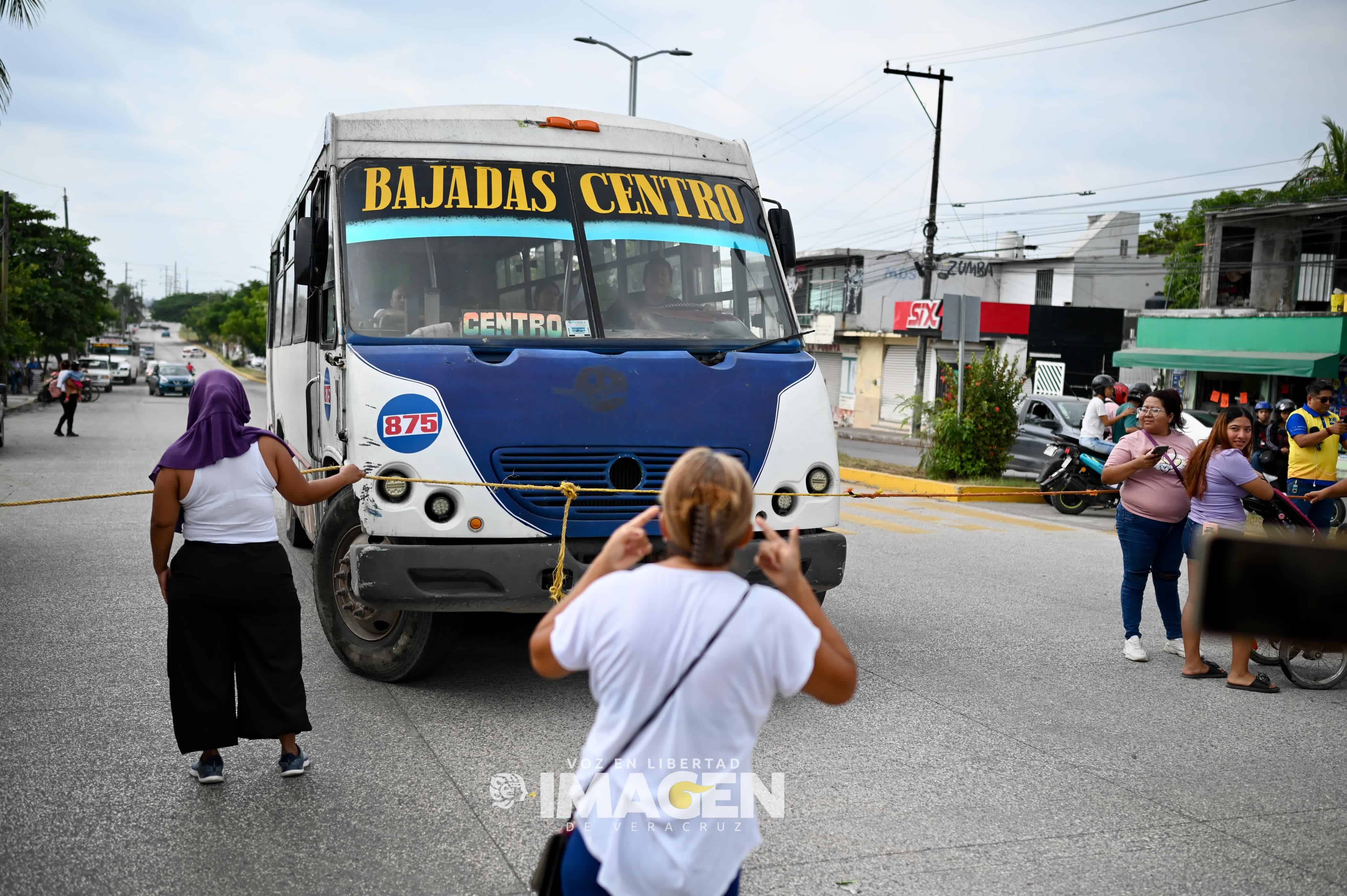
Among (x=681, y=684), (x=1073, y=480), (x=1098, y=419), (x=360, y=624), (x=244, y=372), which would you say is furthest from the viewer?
(x=244, y=372)

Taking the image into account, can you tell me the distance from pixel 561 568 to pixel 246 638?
1494 mm

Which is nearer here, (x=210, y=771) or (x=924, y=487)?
(x=210, y=771)

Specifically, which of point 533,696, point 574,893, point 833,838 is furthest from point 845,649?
point 533,696

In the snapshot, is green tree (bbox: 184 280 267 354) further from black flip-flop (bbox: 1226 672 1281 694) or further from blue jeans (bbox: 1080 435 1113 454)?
black flip-flop (bbox: 1226 672 1281 694)

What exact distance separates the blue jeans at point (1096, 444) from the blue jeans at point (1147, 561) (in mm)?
8059

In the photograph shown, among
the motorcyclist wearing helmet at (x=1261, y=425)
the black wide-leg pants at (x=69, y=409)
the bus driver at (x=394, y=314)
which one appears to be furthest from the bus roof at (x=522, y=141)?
the black wide-leg pants at (x=69, y=409)

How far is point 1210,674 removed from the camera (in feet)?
23.6

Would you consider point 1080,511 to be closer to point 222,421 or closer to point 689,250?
point 689,250

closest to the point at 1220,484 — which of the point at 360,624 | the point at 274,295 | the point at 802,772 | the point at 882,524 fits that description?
the point at 802,772

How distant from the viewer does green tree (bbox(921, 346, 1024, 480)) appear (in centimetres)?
1900

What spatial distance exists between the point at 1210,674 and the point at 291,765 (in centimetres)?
535

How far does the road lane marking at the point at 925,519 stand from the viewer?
13.9m

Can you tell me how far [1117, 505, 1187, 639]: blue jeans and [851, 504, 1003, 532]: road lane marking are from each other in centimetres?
604

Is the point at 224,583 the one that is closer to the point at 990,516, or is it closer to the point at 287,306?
the point at 287,306
